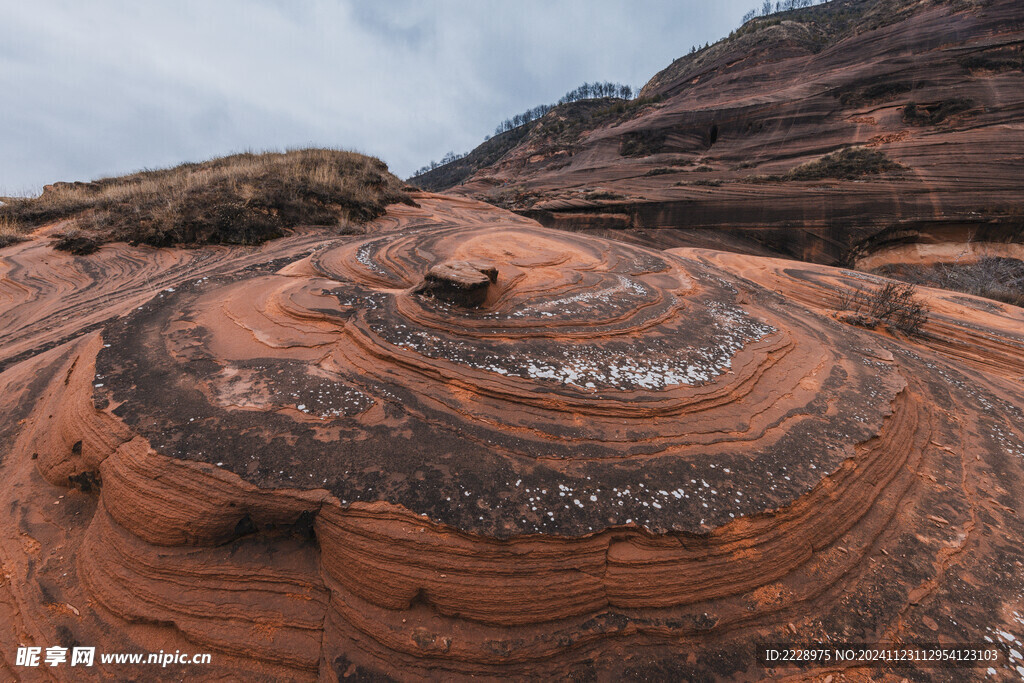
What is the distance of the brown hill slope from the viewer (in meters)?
10.9

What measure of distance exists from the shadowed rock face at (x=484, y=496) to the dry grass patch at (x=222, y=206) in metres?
4.16

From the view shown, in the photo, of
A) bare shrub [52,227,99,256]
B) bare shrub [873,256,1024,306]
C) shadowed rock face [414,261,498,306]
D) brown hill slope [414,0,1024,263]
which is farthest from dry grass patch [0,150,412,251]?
bare shrub [873,256,1024,306]

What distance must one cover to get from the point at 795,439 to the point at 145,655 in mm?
3625

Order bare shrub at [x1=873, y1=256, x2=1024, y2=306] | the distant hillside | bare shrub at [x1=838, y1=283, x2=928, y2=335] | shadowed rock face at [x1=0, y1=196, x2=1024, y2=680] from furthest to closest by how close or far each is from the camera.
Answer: the distant hillside, bare shrub at [x1=873, y1=256, x2=1024, y2=306], bare shrub at [x1=838, y1=283, x2=928, y2=335], shadowed rock face at [x1=0, y1=196, x2=1024, y2=680]

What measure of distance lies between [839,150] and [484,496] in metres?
17.6

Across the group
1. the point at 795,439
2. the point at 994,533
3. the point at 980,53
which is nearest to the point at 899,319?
the point at 994,533

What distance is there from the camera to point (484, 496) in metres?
1.84

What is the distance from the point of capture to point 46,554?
6.20 ft

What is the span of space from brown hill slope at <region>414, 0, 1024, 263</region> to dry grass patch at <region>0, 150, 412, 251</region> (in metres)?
8.88

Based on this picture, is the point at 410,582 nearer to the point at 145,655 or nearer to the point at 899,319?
the point at 145,655

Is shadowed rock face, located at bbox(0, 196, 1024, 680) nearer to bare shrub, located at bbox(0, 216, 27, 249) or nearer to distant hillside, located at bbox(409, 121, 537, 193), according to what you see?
bare shrub, located at bbox(0, 216, 27, 249)

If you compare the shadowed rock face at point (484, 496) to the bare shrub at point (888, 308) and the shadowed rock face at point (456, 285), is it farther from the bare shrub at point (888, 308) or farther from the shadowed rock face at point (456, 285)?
the bare shrub at point (888, 308)

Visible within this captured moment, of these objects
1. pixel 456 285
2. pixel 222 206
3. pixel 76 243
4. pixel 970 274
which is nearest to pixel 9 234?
pixel 76 243

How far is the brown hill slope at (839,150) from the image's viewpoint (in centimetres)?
1091
